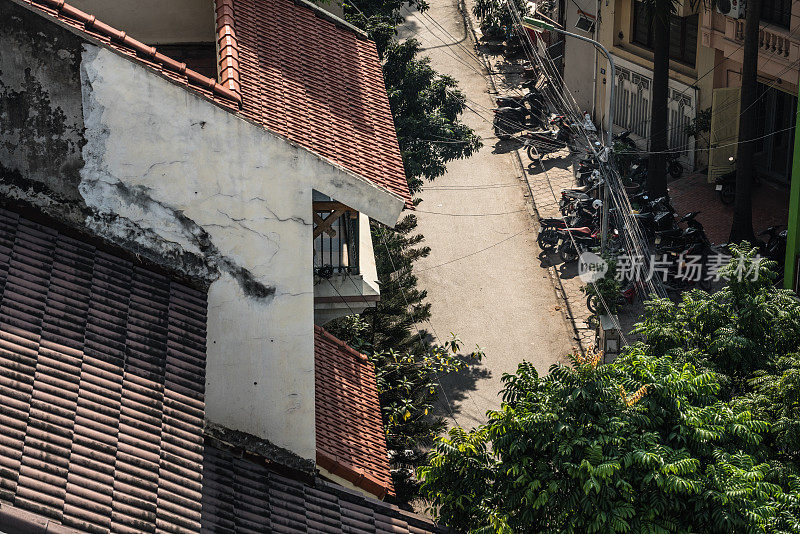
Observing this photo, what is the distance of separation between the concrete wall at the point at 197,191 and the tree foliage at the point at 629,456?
217 centimetres

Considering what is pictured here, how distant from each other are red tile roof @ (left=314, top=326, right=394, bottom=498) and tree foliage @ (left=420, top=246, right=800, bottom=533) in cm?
93

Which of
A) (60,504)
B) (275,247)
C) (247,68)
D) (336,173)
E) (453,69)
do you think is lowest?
(60,504)

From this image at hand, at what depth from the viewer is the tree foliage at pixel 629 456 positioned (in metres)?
12.5

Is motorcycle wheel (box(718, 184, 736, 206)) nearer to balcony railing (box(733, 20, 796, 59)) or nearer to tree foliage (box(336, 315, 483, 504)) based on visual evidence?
balcony railing (box(733, 20, 796, 59))

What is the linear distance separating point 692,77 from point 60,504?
26.9 m

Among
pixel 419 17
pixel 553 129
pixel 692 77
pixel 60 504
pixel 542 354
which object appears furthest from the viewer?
pixel 419 17

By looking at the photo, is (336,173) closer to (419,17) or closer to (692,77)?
(692,77)

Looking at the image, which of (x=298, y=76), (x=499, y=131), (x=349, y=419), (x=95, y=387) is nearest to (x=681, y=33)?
(x=499, y=131)

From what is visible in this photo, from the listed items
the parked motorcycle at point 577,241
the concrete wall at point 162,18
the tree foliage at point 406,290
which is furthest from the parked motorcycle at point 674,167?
the concrete wall at point 162,18

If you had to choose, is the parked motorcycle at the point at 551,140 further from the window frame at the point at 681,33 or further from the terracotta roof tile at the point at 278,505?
the terracotta roof tile at the point at 278,505

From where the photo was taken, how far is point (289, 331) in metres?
→ 13.3

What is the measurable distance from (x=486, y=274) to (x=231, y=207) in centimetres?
1782

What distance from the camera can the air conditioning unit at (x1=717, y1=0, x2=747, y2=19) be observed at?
2886 cm

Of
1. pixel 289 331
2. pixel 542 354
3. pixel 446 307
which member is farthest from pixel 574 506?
pixel 446 307
